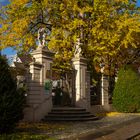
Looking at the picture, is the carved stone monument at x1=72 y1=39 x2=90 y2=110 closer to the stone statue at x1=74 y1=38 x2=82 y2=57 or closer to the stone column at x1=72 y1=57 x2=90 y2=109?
the stone column at x1=72 y1=57 x2=90 y2=109

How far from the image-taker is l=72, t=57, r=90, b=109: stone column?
2464 centimetres

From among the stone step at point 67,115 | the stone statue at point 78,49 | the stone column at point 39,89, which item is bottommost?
the stone step at point 67,115

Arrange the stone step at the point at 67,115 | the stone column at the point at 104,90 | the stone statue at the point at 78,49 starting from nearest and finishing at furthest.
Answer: the stone step at the point at 67,115 → the stone statue at the point at 78,49 → the stone column at the point at 104,90

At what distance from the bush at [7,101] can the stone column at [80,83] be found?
10.4m

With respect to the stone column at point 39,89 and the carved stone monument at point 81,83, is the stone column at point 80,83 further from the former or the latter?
the stone column at point 39,89

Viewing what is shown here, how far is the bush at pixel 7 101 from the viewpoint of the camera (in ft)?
44.7

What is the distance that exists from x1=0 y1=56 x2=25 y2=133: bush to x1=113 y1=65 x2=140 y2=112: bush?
14940 mm

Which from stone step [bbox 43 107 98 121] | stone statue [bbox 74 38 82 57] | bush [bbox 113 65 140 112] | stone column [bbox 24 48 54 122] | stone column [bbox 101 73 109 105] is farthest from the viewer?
stone column [bbox 101 73 109 105]

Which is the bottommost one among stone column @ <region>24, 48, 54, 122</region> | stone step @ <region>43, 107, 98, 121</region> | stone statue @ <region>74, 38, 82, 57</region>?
stone step @ <region>43, 107, 98, 121</region>

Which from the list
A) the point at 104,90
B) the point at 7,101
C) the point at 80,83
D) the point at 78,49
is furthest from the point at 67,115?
the point at 7,101

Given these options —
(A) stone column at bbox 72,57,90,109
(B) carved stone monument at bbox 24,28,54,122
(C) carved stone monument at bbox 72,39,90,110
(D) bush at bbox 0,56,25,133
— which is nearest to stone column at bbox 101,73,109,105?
(C) carved stone monument at bbox 72,39,90,110

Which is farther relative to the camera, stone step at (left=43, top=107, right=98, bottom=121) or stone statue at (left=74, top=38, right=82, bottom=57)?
stone statue at (left=74, top=38, right=82, bottom=57)

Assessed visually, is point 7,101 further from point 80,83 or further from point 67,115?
point 80,83

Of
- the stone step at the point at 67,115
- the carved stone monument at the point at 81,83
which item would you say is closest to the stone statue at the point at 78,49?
the carved stone monument at the point at 81,83
